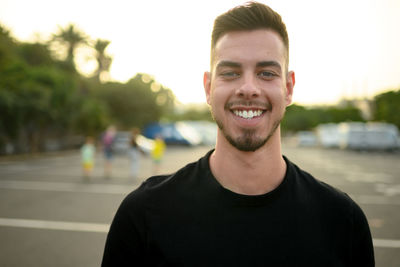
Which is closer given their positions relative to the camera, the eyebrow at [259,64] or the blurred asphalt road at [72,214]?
the eyebrow at [259,64]

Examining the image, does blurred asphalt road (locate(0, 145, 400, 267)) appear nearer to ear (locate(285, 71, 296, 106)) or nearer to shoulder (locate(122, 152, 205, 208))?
shoulder (locate(122, 152, 205, 208))

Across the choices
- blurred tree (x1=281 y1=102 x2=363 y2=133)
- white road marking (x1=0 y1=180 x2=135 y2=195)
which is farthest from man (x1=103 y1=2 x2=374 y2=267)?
blurred tree (x1=281 y1=102 x2=363 y2=133)

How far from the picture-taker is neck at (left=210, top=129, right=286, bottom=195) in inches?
64.0

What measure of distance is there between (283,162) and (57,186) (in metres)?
10.6

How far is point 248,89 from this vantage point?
5.00ft

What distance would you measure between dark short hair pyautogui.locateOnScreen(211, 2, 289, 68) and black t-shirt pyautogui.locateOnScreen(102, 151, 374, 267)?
0.68 m

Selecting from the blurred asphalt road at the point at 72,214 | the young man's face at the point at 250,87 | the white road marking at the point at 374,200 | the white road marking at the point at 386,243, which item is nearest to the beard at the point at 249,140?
the young man's face at the point at 250,87

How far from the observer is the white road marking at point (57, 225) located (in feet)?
20.8

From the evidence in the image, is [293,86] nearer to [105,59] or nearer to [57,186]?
[57,186]

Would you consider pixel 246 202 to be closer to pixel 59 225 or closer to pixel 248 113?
pixel 248 113

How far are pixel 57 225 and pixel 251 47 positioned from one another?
6195mm

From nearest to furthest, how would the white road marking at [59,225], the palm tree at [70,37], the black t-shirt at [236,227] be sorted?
the black t-shirt at [236,227] < the white road marking at [59,225] < the palm tree at [70,37]

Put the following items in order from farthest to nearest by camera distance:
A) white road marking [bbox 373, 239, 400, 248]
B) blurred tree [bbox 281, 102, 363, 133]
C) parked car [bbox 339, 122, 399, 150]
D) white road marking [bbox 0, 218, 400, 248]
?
blurred tree [bbox 281, 102, 363, 133] → parked car [bbox 339, 122, 399, 150] → white road marking [bbox 0, 218, 400, 248] → white road marking [bbox 373, 239, 400, 248]

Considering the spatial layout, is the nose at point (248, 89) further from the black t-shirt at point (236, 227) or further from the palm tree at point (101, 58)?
the palm tree at point (101, 58)
